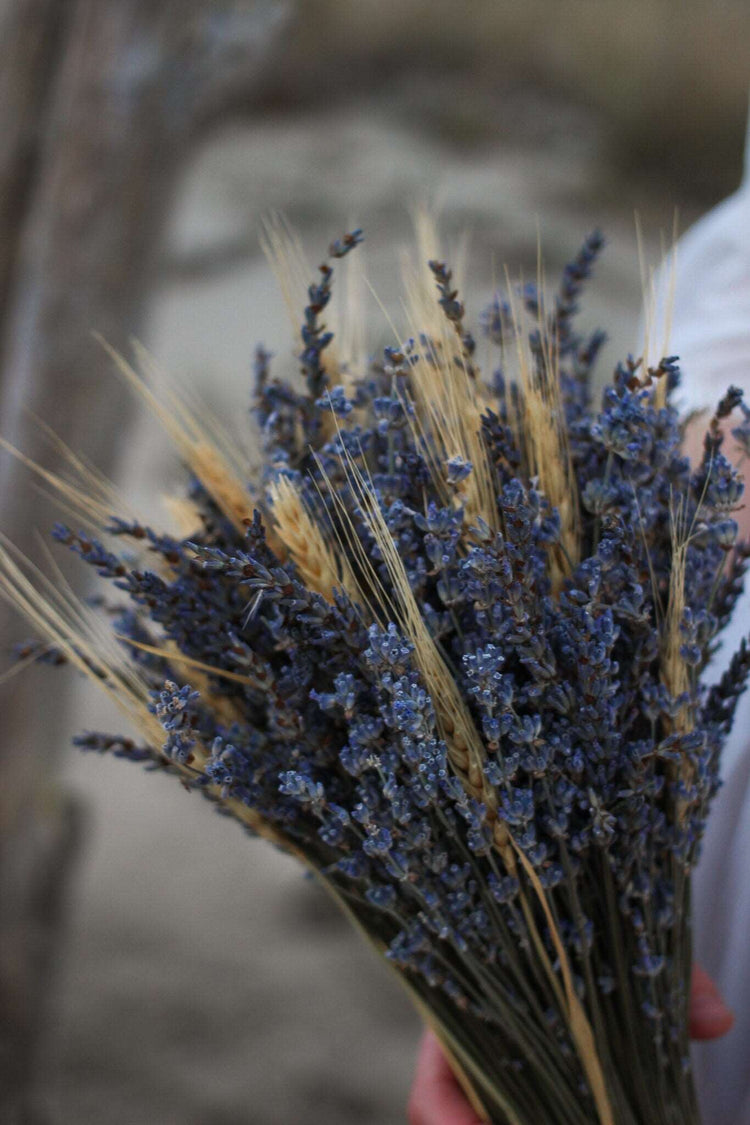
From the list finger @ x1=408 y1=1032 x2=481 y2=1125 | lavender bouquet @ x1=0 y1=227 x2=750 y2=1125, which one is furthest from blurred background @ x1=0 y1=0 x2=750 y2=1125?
finger @ x1=408 y1=1032 x2=481 y2=1125

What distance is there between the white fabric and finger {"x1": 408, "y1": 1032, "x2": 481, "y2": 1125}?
11.2 inches

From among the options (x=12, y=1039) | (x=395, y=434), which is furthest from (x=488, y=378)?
(x=12, y=1039)

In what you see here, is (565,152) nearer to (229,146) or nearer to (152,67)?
(229,146)

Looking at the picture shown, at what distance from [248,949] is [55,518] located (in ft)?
5.19

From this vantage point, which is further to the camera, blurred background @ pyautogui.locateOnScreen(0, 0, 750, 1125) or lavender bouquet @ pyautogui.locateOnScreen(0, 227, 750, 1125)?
blurred background @ pyautogui.locateOnScreen(0, 0, 750, 1125)

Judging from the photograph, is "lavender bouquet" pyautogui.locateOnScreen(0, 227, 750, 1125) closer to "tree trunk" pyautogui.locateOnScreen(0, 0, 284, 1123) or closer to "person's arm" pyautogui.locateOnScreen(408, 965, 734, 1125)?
"person's arm" pyautogui.locateOnScreen(408, 965, 734, 1125)

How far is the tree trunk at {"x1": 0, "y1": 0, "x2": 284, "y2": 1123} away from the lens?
142cm

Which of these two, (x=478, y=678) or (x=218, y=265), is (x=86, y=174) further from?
(x=218, y=265)

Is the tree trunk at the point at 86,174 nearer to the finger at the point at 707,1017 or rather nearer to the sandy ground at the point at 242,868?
the sandy ground at the point at 242,868

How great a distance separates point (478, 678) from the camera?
1.82ft

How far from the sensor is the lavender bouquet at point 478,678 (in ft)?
1.88

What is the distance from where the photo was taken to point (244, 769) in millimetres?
617

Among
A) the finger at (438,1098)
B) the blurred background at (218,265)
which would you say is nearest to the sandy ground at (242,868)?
the blurred background at (218,265)

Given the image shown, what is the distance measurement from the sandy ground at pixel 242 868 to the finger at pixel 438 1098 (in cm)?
54
